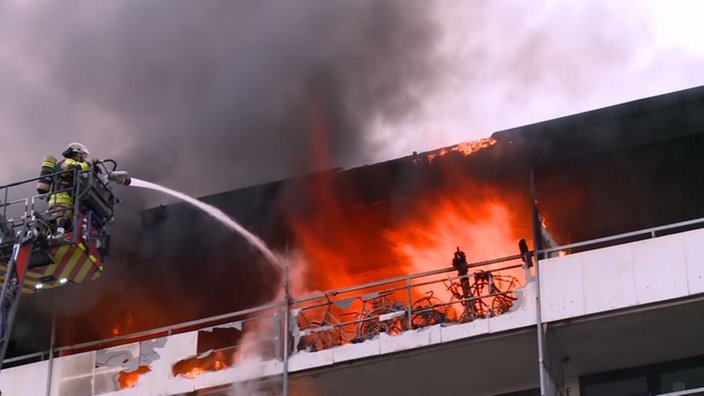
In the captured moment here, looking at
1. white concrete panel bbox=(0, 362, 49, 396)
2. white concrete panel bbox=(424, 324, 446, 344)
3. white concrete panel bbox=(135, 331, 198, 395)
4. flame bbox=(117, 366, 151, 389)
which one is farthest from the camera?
white concrete panel bbox=(0, 362, 49, 396)

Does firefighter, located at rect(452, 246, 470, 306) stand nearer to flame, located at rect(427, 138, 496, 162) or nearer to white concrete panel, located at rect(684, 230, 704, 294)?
flame, located at rect(427, 138, 496, 162)

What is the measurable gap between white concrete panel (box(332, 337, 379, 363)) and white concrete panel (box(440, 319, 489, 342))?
0.93 meters

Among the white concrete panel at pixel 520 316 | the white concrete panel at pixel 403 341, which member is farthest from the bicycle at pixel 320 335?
the white concrete panel at pixel 520 316

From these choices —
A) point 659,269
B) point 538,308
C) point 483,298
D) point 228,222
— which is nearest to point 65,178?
point 228,222

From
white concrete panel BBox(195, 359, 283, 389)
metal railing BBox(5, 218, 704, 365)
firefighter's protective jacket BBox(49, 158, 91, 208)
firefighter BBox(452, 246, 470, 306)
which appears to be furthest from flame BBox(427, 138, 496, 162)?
firefighter's protective jacket BBox(49, 158, 91, 208)

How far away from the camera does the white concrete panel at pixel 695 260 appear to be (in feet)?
49.4

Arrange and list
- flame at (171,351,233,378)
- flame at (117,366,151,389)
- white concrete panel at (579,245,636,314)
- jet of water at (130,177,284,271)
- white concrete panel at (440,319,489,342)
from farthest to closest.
→ jet of water at (130,177,284,271) → flame at (117,366,151,389) → flame at (171,351,233,378) → white concrete panel at (440,319,489,342) → white concrete panel at (579,245,636,314)

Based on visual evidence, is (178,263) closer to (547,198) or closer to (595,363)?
(547,198)

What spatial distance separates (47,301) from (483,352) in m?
7.58

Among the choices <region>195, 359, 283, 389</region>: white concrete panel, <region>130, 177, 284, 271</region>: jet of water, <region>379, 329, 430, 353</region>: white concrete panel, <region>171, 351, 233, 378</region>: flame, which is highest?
<region>130, 177, 284, 271</region>: jet of water

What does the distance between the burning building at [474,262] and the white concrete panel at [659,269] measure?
23 mm

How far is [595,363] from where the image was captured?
54.7ft

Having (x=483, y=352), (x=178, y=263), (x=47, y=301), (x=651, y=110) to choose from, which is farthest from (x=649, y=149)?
(x=47, y=301)

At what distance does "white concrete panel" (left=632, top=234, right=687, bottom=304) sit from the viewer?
598 inches
